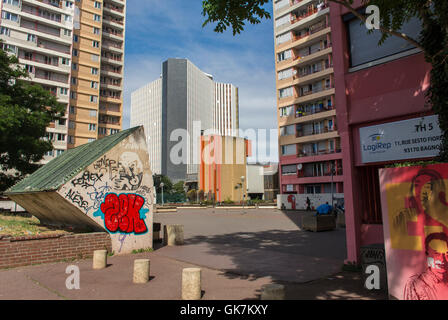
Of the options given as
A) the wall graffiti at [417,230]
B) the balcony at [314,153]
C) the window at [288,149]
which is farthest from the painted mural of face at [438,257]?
the window at [288,149]

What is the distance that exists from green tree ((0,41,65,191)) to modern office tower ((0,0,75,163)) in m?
27.4

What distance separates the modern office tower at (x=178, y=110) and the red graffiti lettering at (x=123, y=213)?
123212 millimetres

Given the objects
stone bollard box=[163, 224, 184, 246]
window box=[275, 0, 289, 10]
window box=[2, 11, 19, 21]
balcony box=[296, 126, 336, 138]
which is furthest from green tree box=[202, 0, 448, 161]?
window box=[2, 11, 19, 21]

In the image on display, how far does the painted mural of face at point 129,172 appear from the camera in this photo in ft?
36.6

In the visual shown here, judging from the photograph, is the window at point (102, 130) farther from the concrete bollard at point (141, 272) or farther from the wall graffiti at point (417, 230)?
the wall graffiti at point (417, 230)

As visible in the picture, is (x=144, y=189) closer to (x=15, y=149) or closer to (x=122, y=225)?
(x=122, y=225)

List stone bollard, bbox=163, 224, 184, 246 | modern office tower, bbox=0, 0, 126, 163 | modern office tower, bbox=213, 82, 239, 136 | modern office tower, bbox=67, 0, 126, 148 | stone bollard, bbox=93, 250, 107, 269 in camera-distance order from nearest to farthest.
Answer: stone bollard, bbox=93, 250, 107, 269 < stone bollard, bbox=163, 224, 184, 246 < modern office tower, bbox=0, 0, 126, 163 < modern office tower, bbox=67, 0, 126, 148 < modern office tower, bbox=213, 82, 239, 136

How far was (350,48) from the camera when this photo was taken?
9.00 metres

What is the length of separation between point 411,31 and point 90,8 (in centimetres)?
6008

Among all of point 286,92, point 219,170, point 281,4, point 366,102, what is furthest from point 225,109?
point 366,102

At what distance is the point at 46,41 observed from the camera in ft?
167

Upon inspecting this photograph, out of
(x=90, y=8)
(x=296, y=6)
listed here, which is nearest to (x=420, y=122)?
(x=296, y=6)

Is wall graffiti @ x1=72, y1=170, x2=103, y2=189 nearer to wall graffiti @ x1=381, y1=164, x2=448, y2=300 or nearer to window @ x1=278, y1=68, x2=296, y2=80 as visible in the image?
wall graffiti @ x1=381, y1=164, x2=448, y2=300

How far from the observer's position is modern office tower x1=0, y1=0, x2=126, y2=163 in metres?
48.4
